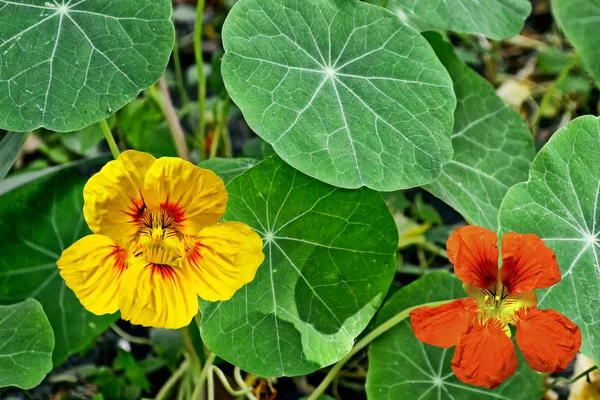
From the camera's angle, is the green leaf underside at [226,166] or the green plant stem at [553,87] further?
the green plant stem at [553,87]

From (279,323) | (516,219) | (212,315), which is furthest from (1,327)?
A: (516,219)

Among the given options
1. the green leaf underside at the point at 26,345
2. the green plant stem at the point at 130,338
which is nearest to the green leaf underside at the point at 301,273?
the green leaf underside at the point at 26,345

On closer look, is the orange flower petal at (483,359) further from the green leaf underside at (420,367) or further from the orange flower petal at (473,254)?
the green leaf underside at (420,367)

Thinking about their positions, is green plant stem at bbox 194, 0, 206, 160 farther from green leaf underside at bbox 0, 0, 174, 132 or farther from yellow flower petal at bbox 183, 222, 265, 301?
yellow flower petal at bbox 183, 222, 265, 301

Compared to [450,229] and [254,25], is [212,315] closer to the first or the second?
[254,25]

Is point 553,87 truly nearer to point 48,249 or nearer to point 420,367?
point 420,367

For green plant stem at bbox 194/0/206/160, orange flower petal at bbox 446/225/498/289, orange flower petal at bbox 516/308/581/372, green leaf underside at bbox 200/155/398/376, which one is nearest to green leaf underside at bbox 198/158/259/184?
green leaf underside at bbox 200/155/398/376

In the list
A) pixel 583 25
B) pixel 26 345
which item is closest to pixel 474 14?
pixel 583 25
